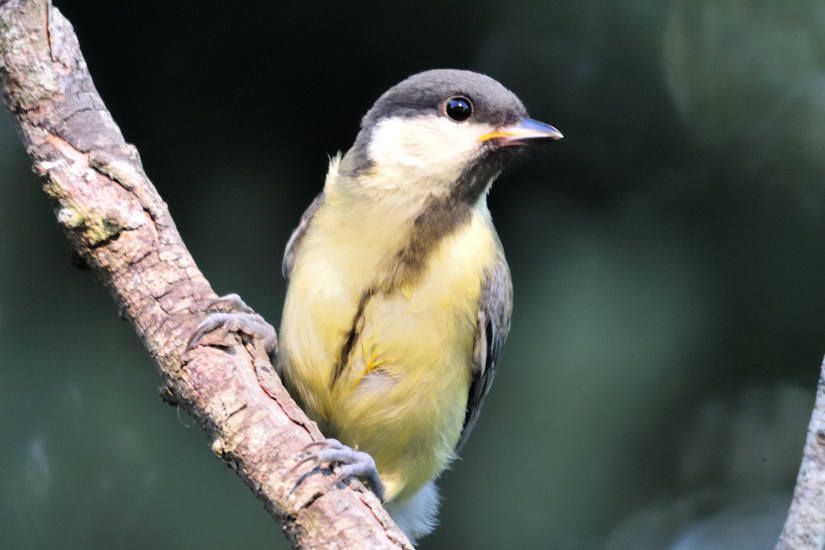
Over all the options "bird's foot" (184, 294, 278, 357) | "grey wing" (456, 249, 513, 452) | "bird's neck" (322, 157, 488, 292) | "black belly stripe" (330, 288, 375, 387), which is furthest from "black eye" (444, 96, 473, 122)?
"bird's foot" (184, 294, 278, 357)

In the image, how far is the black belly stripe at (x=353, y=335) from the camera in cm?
237

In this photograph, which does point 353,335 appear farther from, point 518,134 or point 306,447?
point 518,134

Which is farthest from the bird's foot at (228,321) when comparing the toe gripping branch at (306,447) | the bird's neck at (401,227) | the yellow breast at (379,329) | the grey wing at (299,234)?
the grey wing at (299,234)

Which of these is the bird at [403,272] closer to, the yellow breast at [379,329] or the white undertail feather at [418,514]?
the yellow breast at [379,329]

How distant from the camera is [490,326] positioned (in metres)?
2.61

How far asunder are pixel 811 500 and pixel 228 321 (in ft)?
4.38

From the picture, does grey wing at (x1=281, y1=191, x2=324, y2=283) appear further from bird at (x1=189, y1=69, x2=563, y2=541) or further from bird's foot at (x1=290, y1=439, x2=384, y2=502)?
bird's foot at (x1=290, y1=439, x2=384, y2=502)

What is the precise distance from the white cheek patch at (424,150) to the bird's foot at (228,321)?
0.55 meters

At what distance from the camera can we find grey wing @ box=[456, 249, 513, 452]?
8.41ft

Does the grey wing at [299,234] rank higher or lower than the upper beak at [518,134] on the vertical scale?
lower

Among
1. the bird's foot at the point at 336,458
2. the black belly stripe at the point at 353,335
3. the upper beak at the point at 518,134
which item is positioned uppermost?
the upper beak at the point at 518,134

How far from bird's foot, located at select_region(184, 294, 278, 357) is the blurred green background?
1461 millimetres

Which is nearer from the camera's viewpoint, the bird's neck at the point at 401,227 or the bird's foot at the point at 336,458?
the bird's foot at the point at 336,458

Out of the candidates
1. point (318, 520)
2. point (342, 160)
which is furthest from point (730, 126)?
point (318, 520)
